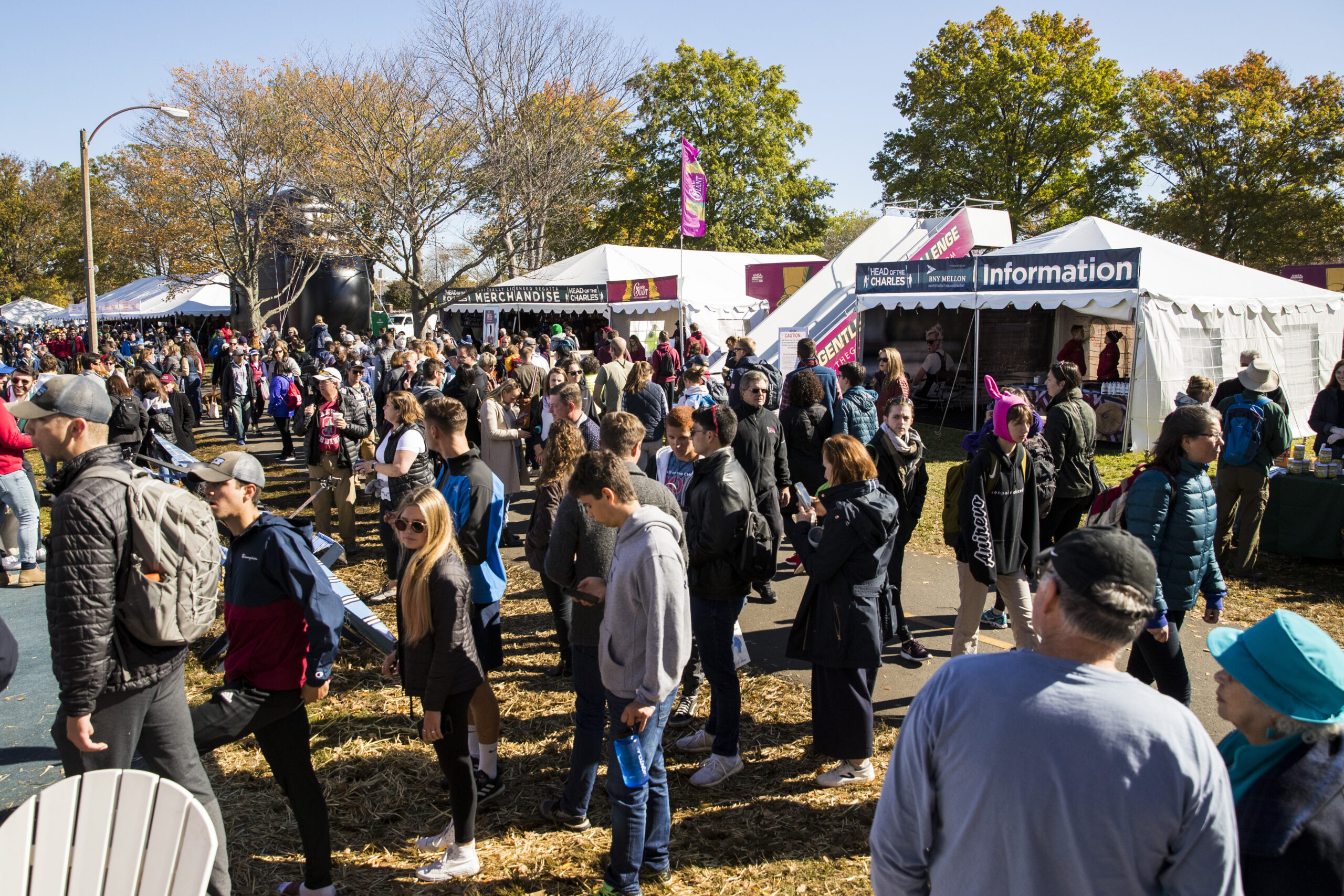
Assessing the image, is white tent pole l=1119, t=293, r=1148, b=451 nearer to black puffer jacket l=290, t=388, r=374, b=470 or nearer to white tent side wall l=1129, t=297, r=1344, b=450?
white tent side wall l=1129, t=297, r=1344, b=450

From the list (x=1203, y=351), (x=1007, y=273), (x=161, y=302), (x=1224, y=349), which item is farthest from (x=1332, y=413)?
(x=161, y=302)

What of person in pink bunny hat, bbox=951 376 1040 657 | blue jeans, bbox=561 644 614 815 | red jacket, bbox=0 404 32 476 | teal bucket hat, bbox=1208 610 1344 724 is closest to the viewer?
teal bucket hat, bbox=1208 610 1344 724

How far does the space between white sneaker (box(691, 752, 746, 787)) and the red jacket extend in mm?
5965

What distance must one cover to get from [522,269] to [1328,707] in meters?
32.0

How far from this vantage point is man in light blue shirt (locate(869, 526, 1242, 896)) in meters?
1.53

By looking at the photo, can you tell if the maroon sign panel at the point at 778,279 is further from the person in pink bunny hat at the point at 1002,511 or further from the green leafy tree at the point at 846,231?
the green leafy tree at the point at 846,231

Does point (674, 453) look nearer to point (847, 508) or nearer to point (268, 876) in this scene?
point (847, 508)

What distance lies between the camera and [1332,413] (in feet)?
25.3

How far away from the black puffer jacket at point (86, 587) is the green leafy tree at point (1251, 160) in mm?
39864

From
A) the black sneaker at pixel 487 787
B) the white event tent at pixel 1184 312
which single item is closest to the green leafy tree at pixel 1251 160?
the white event tent at pixel 1184 312

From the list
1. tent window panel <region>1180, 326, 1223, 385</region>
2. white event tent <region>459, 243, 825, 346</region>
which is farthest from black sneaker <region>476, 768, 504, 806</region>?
white event tent <region>459, 243, 825, 346</region>

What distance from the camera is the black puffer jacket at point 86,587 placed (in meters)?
2.62

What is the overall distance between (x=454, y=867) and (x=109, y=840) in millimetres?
1452

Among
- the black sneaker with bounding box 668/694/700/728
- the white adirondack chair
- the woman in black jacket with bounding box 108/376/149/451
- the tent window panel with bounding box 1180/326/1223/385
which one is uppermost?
the tent window panel with bounding box 1180/326/1223/385
